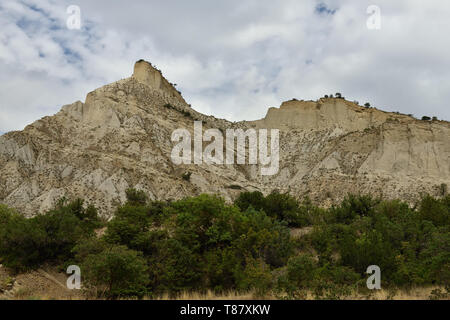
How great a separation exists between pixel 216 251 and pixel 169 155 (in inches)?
1407

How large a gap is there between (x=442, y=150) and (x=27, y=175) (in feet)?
176

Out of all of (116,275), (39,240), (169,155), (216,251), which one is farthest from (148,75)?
(116,275)

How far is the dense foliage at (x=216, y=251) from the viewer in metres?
15.5

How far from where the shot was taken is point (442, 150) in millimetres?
53750

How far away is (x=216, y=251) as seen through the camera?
18.5 meters

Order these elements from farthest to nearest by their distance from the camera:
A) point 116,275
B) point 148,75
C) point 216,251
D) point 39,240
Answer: point 148,75
point 39,240
point 216,251
point 116,275

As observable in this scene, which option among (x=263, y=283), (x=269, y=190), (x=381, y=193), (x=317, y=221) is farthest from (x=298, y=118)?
(x=263, y=283)

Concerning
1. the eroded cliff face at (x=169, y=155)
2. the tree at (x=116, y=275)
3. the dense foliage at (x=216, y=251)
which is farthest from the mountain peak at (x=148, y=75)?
the tree at (x=116, y=275)

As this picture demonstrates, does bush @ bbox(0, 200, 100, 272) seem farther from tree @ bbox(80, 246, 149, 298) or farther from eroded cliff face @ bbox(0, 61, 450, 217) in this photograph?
eroded cliff face @ bbox(0, 61, 450, 217)

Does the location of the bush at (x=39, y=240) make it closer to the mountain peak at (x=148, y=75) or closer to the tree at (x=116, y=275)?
the tree at (x=116, y=275)

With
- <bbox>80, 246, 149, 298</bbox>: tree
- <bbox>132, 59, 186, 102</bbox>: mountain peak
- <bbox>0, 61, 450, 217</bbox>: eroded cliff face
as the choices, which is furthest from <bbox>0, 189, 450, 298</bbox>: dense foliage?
<bbox>132, 59, 186, 102</bbox>: mountain peak

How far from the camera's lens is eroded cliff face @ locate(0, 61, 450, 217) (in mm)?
44875

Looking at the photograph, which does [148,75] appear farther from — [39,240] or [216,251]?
[216,251]

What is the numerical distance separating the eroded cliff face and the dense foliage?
1936 cm
